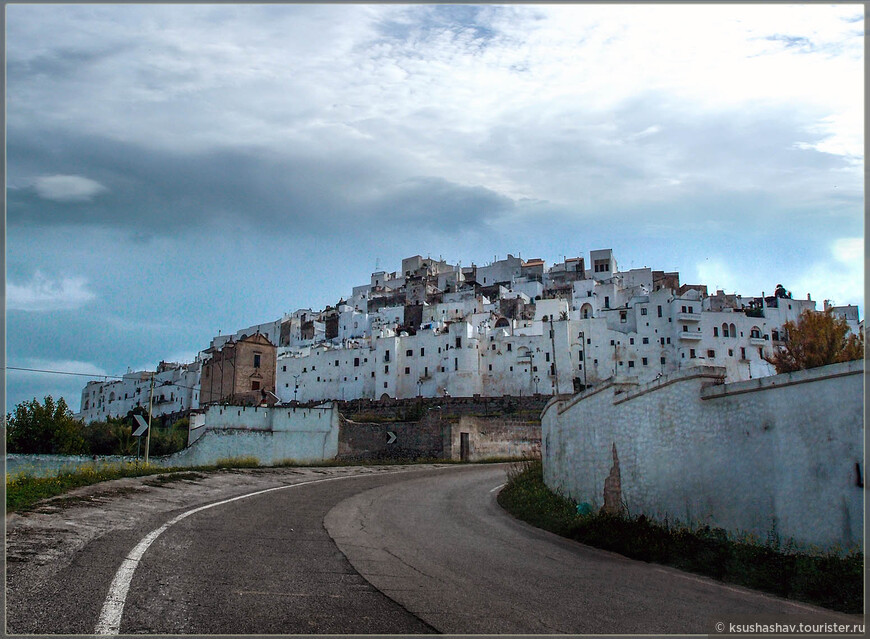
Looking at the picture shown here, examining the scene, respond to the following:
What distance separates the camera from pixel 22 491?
14.1 metres

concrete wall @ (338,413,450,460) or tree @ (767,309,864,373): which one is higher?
tree @ (767,309,864,373)

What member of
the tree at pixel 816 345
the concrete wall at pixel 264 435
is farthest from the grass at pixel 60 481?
the tree at pixel 816 345

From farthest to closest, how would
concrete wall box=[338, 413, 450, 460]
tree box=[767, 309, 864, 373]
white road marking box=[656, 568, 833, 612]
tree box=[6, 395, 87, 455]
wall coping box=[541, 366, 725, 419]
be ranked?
concrete wall box=[338, 413, 450, 460]
tree box=[6, 395, 87, 455]
tree box=[767, 309, 864, 373]
wall coping box=[541, 366, 725, 419]
white road marking box=[656, 568, 833, 612]

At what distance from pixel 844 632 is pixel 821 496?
8.98ft

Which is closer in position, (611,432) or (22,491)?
(22,491)

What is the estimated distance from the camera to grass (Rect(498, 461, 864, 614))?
8.87 meters

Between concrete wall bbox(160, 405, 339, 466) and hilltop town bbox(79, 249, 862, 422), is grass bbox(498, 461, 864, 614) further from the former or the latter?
hilltop town bbox(79, 249, 862, 422)

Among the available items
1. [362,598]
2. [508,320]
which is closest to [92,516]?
[362,598]

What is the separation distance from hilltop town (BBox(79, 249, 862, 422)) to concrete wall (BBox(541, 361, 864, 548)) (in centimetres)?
6202

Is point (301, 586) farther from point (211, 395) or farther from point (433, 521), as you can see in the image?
point (211, 395)

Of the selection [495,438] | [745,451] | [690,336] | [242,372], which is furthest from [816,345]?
[242,372]

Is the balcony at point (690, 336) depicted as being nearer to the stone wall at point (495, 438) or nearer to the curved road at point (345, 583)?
the stone wall at point (495, 438)

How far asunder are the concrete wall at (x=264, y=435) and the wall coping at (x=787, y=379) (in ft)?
101

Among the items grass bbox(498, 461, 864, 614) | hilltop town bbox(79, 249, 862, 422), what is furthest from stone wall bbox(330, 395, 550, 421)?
grass bbox(498, 461, 864, 614)
